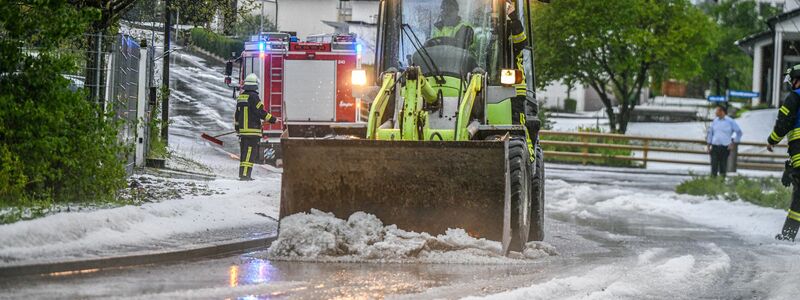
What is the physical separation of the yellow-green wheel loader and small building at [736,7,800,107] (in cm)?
3809

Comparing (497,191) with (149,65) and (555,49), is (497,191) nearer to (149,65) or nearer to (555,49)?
(149,65)

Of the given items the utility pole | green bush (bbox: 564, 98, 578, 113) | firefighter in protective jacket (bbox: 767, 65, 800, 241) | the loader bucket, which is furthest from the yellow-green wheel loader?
green bush (bbox: 564, 98, 578, 113)

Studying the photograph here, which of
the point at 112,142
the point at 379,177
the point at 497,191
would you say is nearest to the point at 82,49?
the point at 112,142

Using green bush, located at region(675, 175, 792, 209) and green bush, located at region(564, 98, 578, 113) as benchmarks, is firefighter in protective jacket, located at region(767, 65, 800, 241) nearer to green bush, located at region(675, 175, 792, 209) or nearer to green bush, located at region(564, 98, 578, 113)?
green bush, located at region(675, 175, 792, 209)

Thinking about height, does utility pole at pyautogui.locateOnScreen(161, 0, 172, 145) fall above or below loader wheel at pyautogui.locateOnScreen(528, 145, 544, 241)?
above

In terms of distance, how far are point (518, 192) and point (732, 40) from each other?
71083mm

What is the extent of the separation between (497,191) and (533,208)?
2.11 metres

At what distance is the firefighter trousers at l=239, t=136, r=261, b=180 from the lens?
66.8ft

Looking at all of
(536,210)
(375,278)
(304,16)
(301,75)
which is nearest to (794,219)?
(536,210)

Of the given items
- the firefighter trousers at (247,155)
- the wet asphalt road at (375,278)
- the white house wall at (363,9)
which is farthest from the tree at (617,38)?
the wet asphalt road at (375,278)

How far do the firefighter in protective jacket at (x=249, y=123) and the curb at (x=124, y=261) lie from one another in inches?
338

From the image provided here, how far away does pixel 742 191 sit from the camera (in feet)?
70.1

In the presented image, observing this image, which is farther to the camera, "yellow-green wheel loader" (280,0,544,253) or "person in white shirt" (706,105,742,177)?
"person in white shirt" (706,105,742,177)

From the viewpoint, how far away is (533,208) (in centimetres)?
1270
